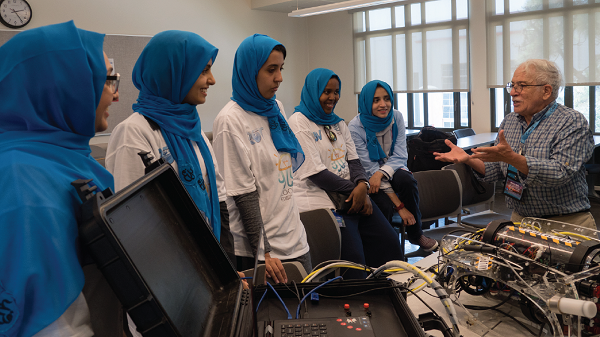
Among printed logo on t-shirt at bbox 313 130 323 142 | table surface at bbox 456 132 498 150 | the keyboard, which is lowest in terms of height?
table surface at bbox 456 132 498 150

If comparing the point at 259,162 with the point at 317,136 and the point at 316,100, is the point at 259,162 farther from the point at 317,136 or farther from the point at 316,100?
the point at 316,100

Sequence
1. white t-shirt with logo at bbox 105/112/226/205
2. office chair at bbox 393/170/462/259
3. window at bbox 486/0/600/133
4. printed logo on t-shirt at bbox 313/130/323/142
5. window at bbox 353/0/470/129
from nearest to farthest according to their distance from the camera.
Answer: white t-shirt with logo at bbox 105/112/226/205, printed logo on t-shirt at bbox 313/130/323/142, office chair at bbox 393/170/462/259, window at bbox 486/0/600/133, window at bbox 353/0/470/129

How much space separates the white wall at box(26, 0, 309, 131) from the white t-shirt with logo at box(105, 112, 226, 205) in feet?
16.0

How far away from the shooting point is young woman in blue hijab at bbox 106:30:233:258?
1.19 meters

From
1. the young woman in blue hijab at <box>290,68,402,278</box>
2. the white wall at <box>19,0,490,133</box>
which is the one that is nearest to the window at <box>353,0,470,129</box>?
the white wall at <box>19,0,490,133</box>

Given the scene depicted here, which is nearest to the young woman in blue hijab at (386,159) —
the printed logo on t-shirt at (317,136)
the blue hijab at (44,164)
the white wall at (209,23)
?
the printed logo on t-shirt at (317,136)

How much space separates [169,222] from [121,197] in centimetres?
20

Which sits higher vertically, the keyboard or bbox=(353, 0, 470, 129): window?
bbox=(353, 0, 470, 129): window

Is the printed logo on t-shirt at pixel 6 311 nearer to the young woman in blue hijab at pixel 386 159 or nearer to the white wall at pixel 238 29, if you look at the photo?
the young woman in blue hijab at pixel 386 159

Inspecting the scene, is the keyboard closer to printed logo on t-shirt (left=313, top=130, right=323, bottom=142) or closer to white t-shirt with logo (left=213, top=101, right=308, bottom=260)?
white t-shirt with logo (left=213, top=101, right=308, bottom=260)

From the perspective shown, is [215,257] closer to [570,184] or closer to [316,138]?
[316,138]

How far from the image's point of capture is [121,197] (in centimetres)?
59

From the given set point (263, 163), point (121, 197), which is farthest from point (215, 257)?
point (263, 163)

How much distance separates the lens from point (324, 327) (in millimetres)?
814
